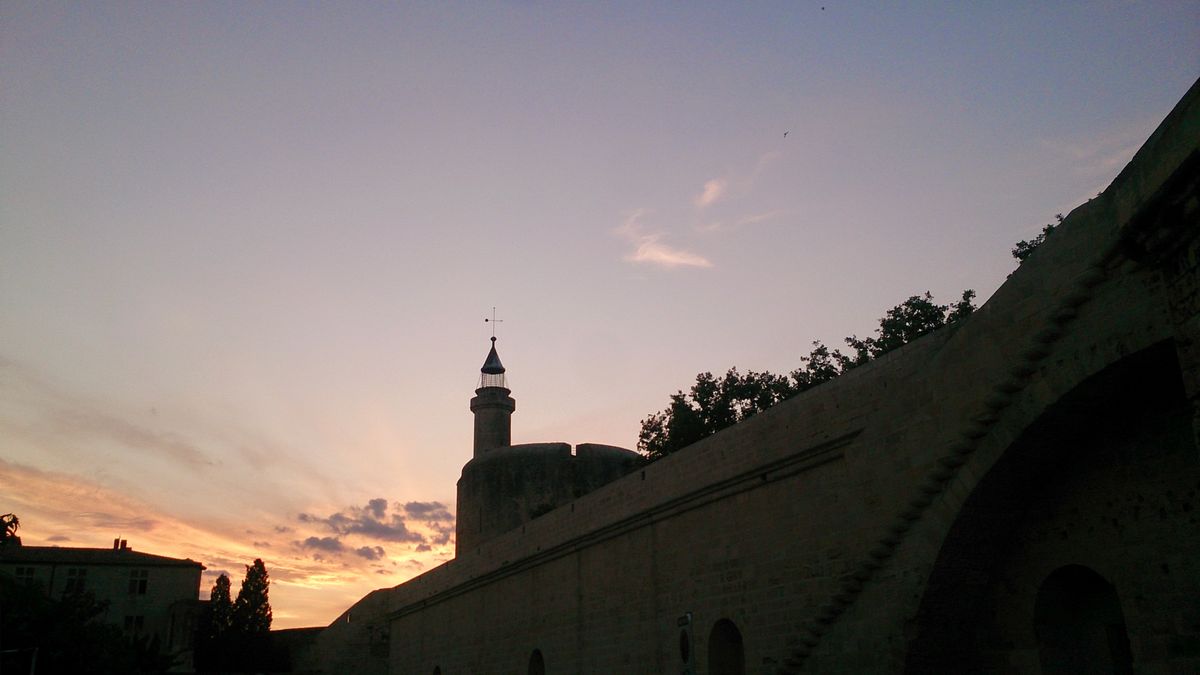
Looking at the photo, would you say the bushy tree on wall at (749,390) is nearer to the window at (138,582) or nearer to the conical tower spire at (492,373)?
the conical tower spire at (492,373)

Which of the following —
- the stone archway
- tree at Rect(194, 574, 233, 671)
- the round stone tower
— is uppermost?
the round stone tower

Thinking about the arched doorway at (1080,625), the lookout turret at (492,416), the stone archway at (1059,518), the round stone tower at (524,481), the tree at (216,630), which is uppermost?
the lookout turret at (492,416)

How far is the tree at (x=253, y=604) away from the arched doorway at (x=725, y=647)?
38.2m

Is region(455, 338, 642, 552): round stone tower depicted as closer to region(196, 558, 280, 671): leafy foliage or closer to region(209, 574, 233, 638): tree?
region(196, 558, 280, 671): leafy foliage

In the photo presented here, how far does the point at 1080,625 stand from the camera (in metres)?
8.93

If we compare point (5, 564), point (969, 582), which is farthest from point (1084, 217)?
point (5, 564)

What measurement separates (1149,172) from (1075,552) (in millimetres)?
3687

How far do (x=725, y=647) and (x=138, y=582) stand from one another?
37.8 metres

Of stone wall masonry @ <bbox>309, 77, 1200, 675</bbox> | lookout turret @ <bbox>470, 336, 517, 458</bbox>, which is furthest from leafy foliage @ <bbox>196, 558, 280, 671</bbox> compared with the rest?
stone wall masonry @ <bbox>309, 77, 1200, 675</bbox>

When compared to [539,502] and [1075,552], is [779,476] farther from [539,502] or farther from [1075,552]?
[539,502]

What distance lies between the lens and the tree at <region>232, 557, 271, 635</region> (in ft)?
152

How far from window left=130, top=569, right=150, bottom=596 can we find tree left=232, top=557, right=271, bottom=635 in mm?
4925

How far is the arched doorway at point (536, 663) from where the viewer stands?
1878cm

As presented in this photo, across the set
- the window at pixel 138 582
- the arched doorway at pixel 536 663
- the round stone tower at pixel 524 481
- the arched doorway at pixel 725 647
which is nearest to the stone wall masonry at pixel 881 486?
the arched doorway at pixel 725 647
